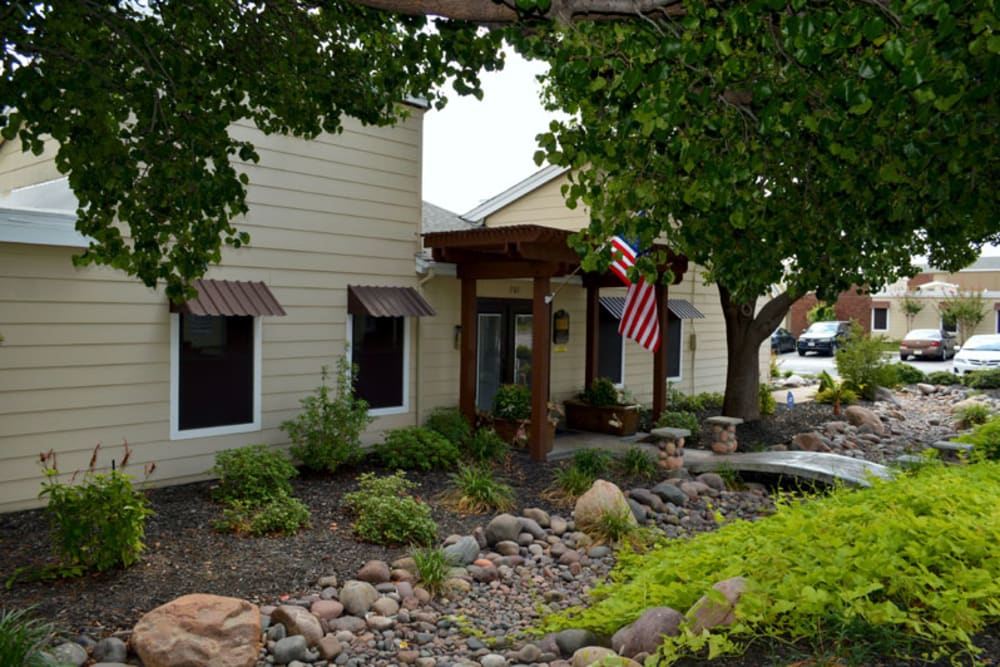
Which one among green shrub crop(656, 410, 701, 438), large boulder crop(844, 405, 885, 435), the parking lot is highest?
the parking lot

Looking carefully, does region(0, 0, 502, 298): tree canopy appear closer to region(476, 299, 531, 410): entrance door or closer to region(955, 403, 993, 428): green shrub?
region(476, 299, 531, 410): entrance door

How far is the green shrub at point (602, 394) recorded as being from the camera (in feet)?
41.4

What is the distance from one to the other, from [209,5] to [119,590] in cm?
432

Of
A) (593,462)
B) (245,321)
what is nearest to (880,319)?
(593,462)

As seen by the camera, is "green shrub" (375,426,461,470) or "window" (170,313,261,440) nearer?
"window" (170,313,261,440)

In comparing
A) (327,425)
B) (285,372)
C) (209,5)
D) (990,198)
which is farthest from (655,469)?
(209,5)

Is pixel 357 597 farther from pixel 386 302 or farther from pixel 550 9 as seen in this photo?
pixel 386 302

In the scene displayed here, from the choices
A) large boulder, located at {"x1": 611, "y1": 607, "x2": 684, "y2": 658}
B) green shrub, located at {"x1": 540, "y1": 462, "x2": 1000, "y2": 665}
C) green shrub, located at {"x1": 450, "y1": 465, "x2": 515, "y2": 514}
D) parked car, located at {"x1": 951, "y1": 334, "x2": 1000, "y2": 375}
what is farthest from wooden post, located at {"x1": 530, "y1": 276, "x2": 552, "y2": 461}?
parked car, located at {"x1": 951, "y1": 334, "x2": 1000, "y2": 375}

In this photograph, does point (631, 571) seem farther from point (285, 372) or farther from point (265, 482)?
point (285, 372)

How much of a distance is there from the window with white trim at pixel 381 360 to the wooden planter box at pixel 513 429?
139 centimetres

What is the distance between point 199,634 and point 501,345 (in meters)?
8.40

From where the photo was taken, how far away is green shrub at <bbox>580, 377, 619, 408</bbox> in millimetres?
12633

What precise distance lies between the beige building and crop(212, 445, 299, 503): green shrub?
36.2 inches

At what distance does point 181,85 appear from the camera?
563cm
